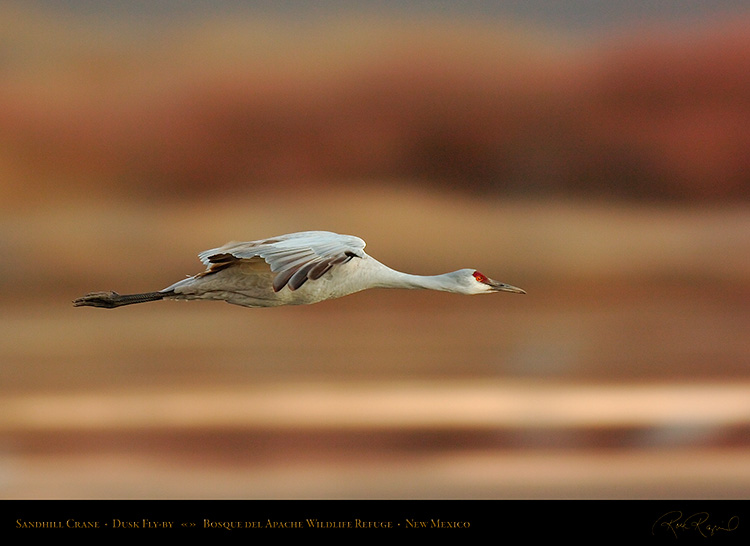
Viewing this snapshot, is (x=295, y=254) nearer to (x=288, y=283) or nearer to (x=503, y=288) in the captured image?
(x=288, y=283)

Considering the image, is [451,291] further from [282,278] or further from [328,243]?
[282,278]

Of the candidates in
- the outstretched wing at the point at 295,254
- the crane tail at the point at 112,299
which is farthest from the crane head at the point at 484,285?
the crane tail at the point at 112,299

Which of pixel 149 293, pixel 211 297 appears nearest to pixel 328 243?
pixel 211 297

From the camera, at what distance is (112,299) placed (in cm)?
1764

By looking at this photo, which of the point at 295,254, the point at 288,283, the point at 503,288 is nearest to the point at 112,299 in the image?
the point at 288,283

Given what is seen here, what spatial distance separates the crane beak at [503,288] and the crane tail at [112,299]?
18.6 feet

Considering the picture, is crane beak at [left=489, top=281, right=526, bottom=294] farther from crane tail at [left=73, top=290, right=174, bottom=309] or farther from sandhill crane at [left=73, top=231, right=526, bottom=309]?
crane tail at [left=73, top=290, right=174, bottom=309]

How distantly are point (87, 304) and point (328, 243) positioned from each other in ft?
16.5

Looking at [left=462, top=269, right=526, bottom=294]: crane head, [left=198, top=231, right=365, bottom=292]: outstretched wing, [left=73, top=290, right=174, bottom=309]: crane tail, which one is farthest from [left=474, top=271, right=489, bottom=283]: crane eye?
[left=73, top=290, right=174, bottom=309]: crane tail

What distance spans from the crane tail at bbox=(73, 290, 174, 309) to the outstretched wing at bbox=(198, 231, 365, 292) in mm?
1272

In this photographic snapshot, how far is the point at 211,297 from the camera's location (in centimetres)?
1664

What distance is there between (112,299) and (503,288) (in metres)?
6.78

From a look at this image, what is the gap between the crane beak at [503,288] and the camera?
704 inches

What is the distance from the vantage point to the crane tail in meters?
17.2
